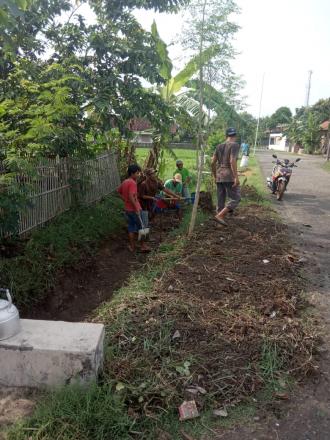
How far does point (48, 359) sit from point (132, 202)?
12.2 ft

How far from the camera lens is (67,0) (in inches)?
279

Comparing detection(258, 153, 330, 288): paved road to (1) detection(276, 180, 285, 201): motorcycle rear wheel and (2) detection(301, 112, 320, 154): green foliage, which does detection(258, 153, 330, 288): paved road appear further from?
(2) detection(301, 112, 320, 154): green foliage

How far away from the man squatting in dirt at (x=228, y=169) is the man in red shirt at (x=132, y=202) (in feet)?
5.33

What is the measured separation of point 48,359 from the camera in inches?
105

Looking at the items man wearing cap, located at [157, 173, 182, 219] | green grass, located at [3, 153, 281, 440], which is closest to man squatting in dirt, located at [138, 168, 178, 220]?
man wearing cap, located at [157, 173, 182, 219]

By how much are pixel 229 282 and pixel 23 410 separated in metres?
2.69

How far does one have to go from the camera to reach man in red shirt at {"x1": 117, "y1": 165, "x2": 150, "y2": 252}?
19.7 ft

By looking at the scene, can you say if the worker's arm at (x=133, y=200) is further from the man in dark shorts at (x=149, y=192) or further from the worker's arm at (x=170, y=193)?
the worker's arm at (x=170, y=193)

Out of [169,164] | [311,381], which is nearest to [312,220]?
[311,381]

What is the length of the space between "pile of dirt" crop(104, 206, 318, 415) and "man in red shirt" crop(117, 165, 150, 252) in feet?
5.16

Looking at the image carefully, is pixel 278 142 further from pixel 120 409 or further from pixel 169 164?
pixel 120 409

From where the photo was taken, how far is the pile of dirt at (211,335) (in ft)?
8.90

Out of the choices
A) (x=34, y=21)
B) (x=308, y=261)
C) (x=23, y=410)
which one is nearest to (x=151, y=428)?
(x=23, y=410)

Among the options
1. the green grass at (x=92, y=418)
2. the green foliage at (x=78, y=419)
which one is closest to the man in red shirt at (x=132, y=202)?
the green grass at (x=92, y=418)
